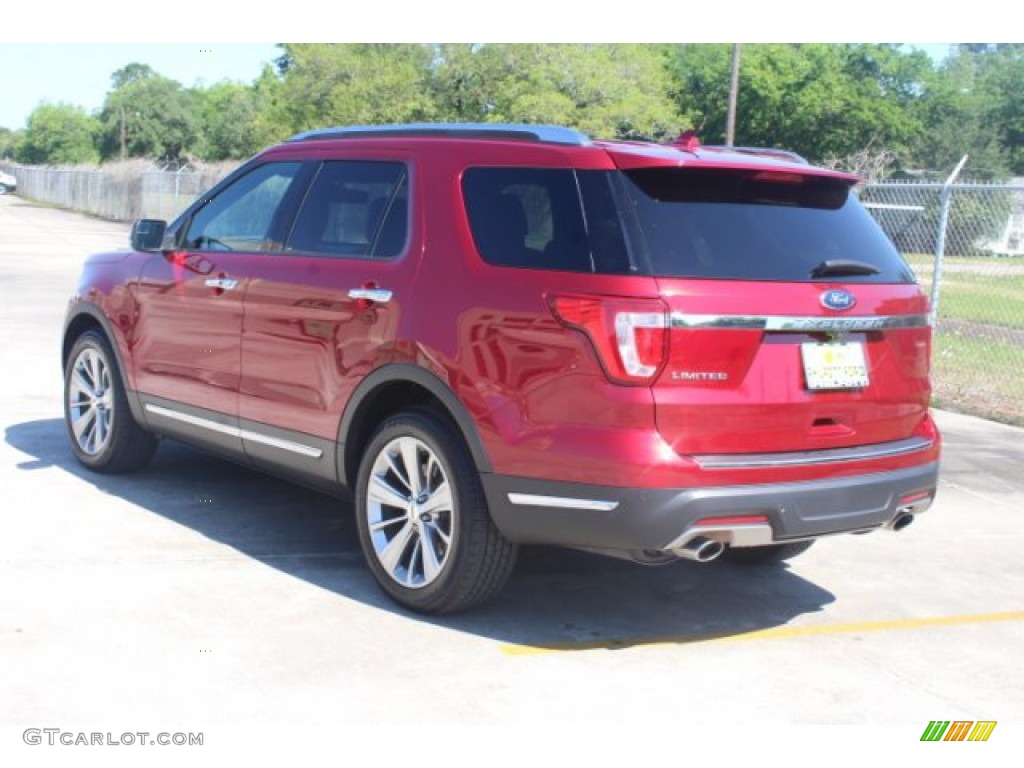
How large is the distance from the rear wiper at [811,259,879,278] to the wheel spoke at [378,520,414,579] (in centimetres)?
185

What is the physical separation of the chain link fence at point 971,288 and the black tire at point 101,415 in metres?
5.63

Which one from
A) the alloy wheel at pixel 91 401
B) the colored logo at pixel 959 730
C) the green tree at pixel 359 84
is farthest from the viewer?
the green tree at pixel 359 84

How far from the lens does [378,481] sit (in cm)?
536

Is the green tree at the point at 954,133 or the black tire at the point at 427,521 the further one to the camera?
the green tree at the point at 954,133

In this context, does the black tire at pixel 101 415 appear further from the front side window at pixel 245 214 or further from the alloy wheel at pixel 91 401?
the front side window at pixel 245 214

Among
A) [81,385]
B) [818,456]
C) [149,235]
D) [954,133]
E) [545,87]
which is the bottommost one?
[81,385]

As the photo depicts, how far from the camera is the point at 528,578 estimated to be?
5.84 metres

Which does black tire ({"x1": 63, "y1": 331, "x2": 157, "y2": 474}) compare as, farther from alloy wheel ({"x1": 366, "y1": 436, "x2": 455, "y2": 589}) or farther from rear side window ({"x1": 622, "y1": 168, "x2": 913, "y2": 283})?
rear side window ({"x1": 622, "y1": 168, "x2": 913, "y2": 283})

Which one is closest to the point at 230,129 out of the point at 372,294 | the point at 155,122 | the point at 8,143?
the point at 155,122

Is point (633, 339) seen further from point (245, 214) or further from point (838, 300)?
point (245, 214)

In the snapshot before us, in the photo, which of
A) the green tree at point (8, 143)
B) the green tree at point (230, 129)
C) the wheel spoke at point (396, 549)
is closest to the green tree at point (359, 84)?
the green tree at point (230, 129)

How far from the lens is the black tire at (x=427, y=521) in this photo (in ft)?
16.3

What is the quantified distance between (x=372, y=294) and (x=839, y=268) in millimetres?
1840

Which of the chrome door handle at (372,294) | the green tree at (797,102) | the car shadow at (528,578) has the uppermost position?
the green tree at (797,102)
